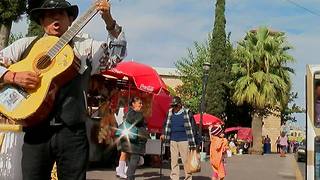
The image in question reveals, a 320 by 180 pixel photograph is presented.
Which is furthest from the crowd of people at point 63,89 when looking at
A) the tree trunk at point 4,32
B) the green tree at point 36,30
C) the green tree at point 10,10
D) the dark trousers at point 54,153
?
the tree trunk at point 4,32

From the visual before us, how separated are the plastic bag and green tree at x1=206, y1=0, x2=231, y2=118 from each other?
28458mm

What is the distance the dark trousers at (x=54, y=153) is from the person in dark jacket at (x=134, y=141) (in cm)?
648

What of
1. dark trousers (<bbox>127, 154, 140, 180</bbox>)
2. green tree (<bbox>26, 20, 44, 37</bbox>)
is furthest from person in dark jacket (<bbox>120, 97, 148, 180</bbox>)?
green tree (<bbox>26, 20, 44, 37</bbox>)

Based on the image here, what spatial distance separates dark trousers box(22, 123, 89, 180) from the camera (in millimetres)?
3357

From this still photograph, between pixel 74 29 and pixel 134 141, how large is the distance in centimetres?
667

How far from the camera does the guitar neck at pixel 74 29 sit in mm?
3412

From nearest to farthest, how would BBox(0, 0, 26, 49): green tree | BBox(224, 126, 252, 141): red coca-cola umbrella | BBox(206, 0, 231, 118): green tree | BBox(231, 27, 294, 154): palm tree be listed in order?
BBox(0, 0, 26, 49): green tree, BBox(231, 27, 294, 154): palm tree, BBox(224, 126, 252, 141): red coca-cola umbrella, BBox(206, 0, 231, 118): green tree

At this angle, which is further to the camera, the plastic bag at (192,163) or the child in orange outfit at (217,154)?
the child in orange outfit at (217,154)

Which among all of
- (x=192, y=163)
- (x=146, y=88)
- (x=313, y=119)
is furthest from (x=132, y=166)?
(x=146, y=88)

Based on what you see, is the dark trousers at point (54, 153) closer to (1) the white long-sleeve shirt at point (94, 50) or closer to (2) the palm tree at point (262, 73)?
(1) the white long-sleeve shirt at point (94, 50)

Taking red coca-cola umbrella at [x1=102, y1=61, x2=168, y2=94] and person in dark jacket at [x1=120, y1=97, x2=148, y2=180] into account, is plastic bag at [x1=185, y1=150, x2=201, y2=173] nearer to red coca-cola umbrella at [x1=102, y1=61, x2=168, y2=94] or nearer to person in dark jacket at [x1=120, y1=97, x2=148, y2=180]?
person in dark jacket at [x1=120, y1=97, x2=148, y2=180]

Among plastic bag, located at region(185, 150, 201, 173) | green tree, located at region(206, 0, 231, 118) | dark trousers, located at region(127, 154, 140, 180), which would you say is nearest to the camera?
dark trousers, located at region(127, 154, 140, 180)

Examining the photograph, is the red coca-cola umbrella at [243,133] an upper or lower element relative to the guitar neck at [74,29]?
upper

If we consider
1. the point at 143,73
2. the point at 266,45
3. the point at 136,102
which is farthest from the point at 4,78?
the point at 266,45
